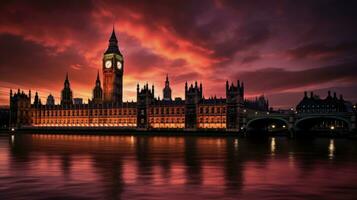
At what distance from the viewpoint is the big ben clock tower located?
18575 cm

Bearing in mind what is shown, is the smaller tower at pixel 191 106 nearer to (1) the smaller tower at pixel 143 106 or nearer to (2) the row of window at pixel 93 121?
(1) the smaller tower at pixel 143 106

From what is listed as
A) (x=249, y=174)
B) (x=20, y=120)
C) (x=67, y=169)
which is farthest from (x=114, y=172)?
(x=20, y=120)

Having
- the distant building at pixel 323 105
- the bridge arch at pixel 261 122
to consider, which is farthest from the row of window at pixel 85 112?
the distant building at pixel 323 105

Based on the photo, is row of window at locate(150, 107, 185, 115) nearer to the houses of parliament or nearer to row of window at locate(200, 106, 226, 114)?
the houses of parliament

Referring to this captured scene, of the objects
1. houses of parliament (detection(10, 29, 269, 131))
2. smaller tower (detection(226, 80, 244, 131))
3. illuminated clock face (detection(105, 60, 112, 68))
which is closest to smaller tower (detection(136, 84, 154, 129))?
houses of parliament (detection(10, 29, 269, 131))

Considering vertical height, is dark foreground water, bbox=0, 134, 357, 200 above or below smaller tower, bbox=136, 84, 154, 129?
below

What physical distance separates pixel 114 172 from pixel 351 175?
56.4ft

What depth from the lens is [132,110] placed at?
504 ft

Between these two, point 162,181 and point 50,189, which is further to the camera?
point 162,181

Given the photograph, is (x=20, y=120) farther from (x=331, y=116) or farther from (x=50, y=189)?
(x=50, y=189)

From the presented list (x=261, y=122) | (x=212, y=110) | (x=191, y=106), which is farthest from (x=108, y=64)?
(x=261, y=122)

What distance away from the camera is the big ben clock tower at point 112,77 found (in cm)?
18575

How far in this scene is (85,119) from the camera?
541 ft

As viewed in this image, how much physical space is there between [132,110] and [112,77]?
40.8 m
